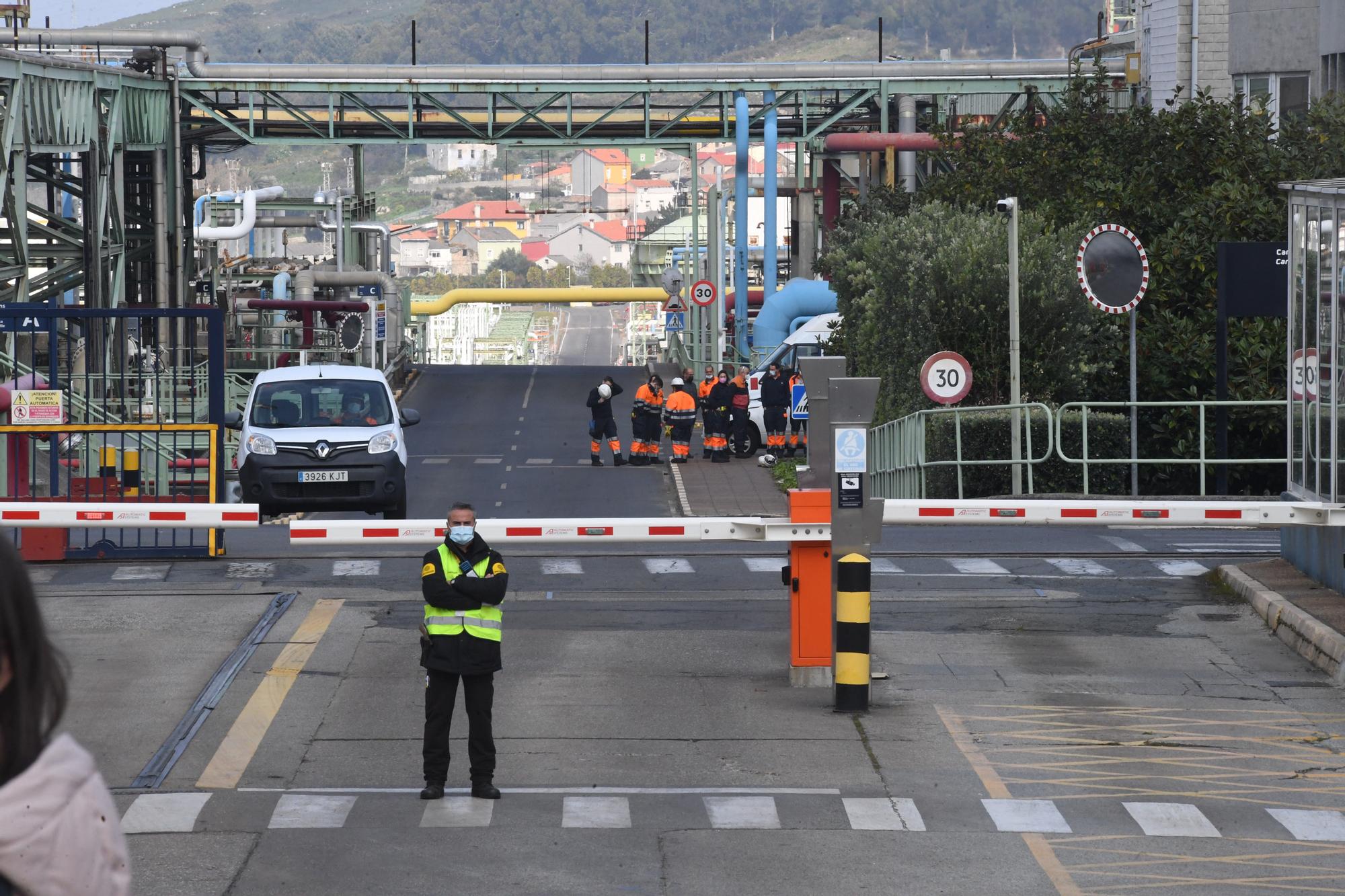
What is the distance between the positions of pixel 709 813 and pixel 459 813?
120 cm

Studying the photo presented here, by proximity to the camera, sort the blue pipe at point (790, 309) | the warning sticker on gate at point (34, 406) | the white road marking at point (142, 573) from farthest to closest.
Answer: the blue pipe at point (790, 309) → the warning sticker on gate at point (34, 406) → the white road marking at point (142, 573)

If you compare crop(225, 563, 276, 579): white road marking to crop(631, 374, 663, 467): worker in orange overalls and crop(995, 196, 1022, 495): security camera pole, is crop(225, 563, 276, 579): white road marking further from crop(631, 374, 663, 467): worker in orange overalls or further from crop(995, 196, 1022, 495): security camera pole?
crop(631, 374, 663, 467): worker in orange overalls

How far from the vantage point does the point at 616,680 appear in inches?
499

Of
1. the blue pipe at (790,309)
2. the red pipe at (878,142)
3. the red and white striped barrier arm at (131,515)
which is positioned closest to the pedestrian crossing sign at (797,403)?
the blue pipe at (790,309)

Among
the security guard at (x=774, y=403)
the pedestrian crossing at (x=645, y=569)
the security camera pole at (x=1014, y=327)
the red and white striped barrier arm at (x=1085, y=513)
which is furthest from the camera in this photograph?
the security guard at (x=774, y=403)

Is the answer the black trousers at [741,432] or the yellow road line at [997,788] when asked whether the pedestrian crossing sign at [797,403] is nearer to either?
the black trousers at [741,432]

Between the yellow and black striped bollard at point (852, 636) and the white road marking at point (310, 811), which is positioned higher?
the yellow and black striped bollard at point (852, 636)

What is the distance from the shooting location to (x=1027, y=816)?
365 inches

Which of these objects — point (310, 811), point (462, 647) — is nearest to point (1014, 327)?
point (462, 647)

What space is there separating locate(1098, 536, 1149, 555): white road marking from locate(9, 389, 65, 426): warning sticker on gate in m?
10.2

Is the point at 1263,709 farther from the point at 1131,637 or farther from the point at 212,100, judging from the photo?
the point at 212,100

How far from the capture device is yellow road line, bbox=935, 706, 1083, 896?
325 inches

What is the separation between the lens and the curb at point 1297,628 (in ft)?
41.6

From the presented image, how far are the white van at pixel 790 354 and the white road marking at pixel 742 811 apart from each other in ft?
78.0
